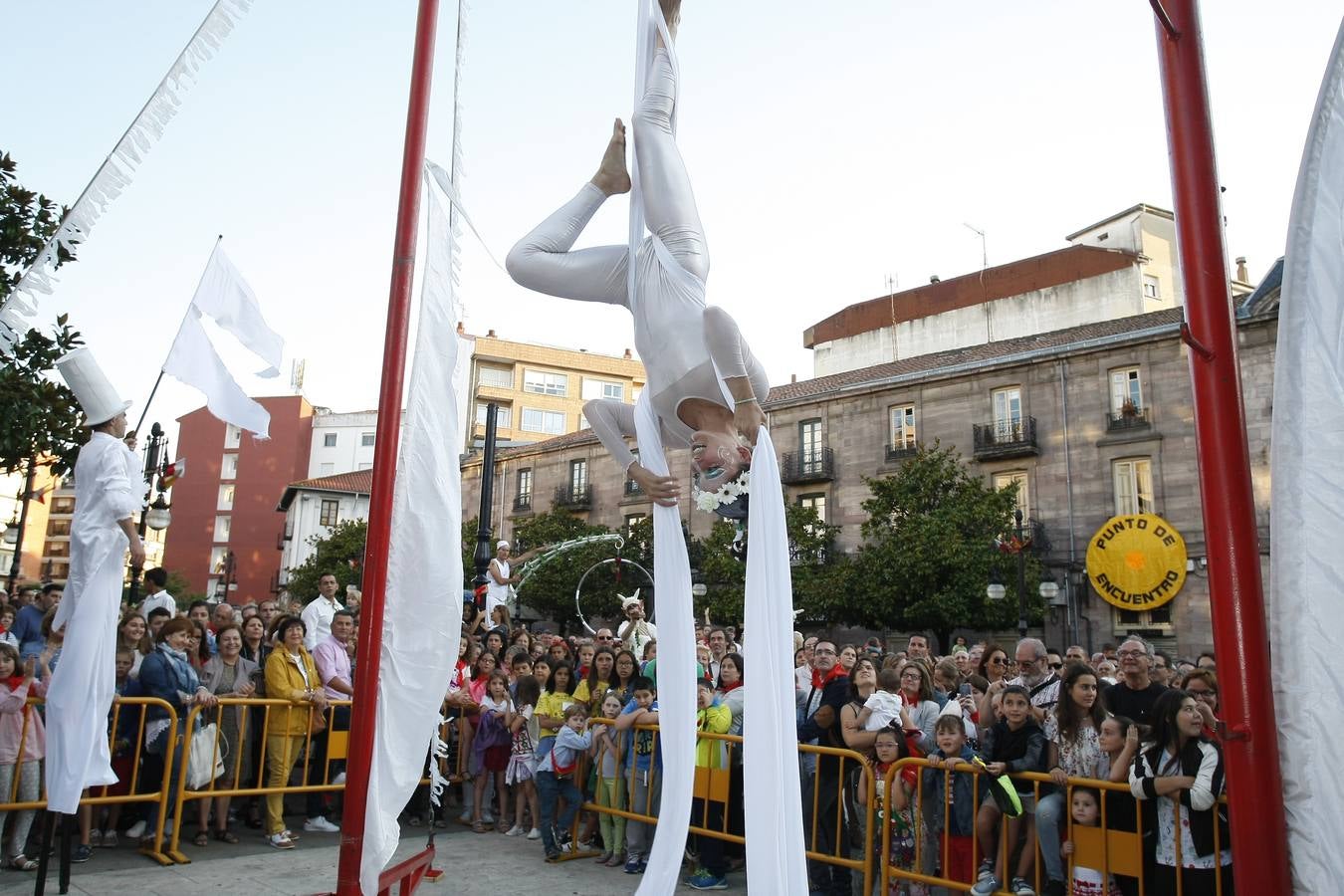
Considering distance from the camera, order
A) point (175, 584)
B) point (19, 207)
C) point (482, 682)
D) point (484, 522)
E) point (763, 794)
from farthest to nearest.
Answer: point (175, 584) → point (484, 522) → point (482, 682) → point (19, 207) → point (763, 794)

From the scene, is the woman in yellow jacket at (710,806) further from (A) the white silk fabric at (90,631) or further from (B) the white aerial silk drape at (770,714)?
(A) the white silk fabric at (90,631)

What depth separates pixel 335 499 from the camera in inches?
2121

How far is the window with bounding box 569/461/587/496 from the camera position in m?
38.4

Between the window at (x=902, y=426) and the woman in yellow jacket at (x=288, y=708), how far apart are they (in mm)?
24256

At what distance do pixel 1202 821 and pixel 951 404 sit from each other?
25.2m

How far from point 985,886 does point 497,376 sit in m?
52.1

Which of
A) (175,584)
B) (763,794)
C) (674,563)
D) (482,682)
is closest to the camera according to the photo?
(763,794)

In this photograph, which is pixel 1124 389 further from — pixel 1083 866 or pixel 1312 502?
pixel 1312 502

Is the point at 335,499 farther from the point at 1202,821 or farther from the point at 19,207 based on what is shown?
the point at 1202,821

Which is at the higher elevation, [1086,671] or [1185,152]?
[1185,152]

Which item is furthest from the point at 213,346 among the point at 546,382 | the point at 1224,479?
the point at 546,382

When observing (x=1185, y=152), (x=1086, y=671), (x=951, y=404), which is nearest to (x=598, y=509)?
(x=951, y=404)

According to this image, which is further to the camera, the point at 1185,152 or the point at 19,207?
the point at 19,207

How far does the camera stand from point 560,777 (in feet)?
23.8
